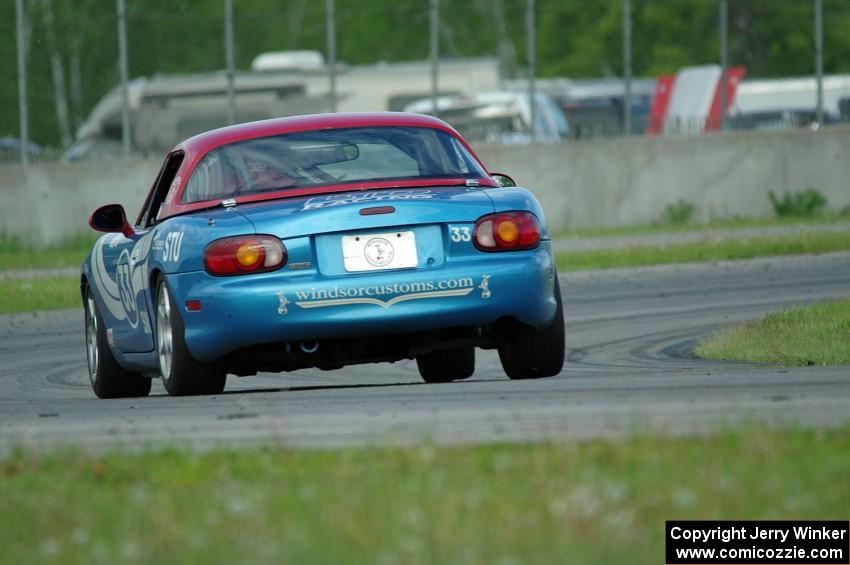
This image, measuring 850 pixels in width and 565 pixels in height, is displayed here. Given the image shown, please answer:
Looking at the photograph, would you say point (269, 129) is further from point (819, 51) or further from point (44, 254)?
point (819, 51)

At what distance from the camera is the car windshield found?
28.5 feet

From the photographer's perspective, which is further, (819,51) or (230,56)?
(819,51)

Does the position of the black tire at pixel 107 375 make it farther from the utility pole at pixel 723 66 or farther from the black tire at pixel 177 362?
the utility pole at pixel 723 66

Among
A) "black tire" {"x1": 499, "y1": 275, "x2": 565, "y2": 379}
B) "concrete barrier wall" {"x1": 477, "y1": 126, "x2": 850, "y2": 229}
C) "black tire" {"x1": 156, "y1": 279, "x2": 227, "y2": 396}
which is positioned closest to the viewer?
"black tire" {"x1": 156, "y1": 279, "x2": 227, "y2": 396}

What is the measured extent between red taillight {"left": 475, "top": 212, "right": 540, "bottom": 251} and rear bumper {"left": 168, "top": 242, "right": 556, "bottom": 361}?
0.18 feet

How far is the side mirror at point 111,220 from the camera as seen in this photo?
973 cm

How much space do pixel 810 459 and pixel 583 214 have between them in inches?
730

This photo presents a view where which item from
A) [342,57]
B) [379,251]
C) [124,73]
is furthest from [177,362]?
[342,57]

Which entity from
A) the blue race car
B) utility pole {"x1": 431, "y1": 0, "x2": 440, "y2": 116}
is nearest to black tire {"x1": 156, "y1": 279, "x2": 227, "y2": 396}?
the blue race car

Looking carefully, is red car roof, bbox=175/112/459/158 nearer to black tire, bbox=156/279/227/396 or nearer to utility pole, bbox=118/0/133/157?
black tire, bbox=156/279/227/396

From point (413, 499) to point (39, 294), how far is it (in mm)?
13165

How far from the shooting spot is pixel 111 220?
977 centimetres

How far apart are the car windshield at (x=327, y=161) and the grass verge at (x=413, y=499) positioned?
2937mm

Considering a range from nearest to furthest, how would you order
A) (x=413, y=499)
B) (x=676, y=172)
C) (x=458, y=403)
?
(x=413, y=499)
(x=458, y=403)
(x=676, y=172)
